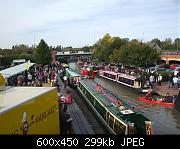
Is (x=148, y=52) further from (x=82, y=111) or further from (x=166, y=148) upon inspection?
(x=166, y=148)

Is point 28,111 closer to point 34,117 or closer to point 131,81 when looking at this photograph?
point 34,117

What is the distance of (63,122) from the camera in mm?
11578

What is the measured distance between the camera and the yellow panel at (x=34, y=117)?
6488 millimetres

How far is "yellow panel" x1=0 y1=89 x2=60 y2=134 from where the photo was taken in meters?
6.49

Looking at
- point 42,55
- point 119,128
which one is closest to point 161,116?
point 119,128

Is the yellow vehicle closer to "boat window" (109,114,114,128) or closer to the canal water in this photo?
"boat window" (109,114,114,128)

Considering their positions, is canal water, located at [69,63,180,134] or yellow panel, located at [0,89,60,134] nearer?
yellow panel, located at [0,89,60,134]

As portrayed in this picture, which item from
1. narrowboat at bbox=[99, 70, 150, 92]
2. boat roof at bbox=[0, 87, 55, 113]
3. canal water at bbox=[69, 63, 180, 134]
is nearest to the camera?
boat roof at bbox=[0, 87, 55, 113]

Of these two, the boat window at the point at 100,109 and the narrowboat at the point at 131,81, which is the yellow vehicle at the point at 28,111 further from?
the narrowboat at the point at 131,81

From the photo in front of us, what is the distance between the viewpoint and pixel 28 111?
24.8 feet

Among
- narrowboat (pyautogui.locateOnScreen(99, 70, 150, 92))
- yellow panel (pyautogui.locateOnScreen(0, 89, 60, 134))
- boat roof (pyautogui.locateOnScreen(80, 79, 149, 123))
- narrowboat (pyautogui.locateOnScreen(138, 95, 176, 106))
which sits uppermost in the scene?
yellow panel (pyautogui.locateOnScreen(0, 89, 60, 134))

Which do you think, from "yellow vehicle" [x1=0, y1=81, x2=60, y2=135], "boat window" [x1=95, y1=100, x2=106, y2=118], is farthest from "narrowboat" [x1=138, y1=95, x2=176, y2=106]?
"yellow vehicle" [x1=0, y1=81, x2=60, y2=135]

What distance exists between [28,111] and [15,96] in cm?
91

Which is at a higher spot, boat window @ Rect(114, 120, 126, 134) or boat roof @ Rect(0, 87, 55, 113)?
boat roof @ Rect(0, 87, 55, 113)
